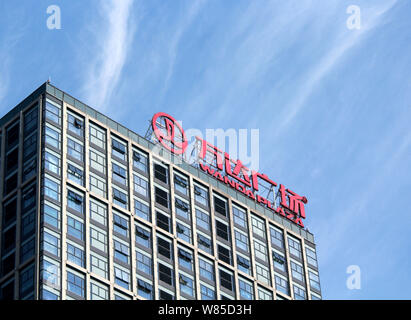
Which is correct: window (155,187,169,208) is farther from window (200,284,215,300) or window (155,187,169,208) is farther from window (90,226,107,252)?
window (90,226,107,252)

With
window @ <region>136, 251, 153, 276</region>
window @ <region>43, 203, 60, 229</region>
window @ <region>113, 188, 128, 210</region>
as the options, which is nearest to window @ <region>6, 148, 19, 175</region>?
window @ <region>43, 203, 60, 229</region>

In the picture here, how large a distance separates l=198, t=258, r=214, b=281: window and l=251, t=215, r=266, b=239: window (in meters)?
14.4

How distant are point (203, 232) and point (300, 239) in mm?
23701

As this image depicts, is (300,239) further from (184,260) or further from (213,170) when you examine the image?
(184,260)

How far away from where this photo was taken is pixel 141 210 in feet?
469

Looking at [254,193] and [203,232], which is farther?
[254,193]

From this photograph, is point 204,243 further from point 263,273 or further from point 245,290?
point 263,273

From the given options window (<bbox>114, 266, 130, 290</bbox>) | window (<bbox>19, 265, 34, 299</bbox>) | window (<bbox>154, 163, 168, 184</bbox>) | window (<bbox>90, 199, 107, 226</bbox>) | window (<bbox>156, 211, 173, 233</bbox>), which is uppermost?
window (<bbox>154, 163, 168, 184</bbox>)

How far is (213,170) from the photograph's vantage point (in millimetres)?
160875

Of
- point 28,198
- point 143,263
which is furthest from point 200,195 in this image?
point 28,198

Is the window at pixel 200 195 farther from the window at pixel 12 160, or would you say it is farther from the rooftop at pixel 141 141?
the window at pixel 12 160

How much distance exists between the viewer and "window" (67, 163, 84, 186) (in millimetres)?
135250
